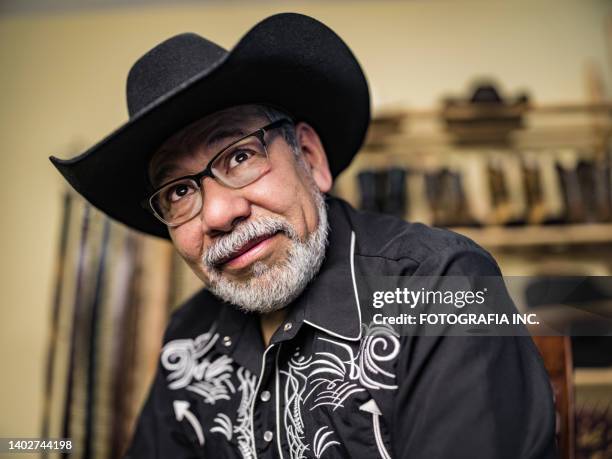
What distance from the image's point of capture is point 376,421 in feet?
2.90

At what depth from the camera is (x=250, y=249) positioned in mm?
991

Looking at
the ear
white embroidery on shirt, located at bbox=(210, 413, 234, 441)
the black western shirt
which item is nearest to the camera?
the black western shirt

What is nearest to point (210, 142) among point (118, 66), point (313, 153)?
point (313, 153)

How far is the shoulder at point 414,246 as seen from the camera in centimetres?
89

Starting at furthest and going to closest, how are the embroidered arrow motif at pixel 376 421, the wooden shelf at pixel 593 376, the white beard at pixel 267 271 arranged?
the wooden shelf at pixel 593 376 → the white beard at pixel 267 271 → the embroidered arrow motif at pixel 376 421

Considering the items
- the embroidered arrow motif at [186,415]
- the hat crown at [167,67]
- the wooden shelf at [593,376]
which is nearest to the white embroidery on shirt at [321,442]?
the embroidered arrow motif at [186,415]

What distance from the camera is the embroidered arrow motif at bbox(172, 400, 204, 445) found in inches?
45.2

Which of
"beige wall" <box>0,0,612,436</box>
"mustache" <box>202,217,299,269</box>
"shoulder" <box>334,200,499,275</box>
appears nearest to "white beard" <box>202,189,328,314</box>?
"mustache" <box>202,217,299,269</box>

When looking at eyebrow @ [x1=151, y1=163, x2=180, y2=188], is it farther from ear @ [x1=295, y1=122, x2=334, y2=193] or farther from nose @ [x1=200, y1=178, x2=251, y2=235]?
ear @ [x1=295, y1=122, x2=334, y2=193]

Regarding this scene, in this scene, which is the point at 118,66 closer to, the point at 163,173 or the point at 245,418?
the point at 163,173

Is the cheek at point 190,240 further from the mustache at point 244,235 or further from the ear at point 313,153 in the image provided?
the ear at point 313,153

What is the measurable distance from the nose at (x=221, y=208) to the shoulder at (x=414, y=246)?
0.90 feet

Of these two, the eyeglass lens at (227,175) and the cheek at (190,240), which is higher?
the eyeglass lens at (227,175)

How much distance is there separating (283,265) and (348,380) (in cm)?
25
